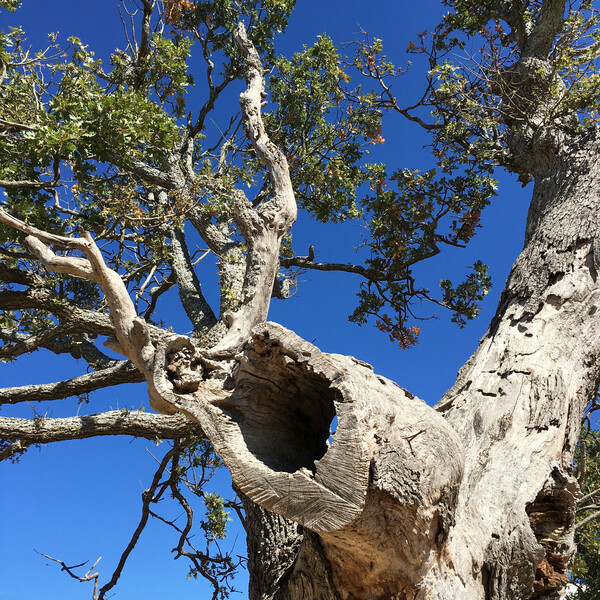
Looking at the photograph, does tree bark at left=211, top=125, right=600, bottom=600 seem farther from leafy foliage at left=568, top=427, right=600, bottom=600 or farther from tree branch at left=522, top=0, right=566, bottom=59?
tree branch at left=522, top=0, right=566, bottom=59

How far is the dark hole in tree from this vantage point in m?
2.68

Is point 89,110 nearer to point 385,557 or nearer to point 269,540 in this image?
point 269,540

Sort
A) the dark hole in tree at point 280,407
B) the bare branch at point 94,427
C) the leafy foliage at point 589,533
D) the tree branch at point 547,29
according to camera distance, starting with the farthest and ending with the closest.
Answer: the tree branch at point 547,29 < the leafy foliage at point 589,533 < the bare branch at point 94,427 < the dark hole in tree at point 280,407

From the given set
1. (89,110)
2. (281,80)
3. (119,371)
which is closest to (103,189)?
(89,110)

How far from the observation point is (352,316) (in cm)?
862

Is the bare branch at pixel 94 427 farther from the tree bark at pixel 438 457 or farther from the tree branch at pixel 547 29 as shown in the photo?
the tree branch at pixel 547 29

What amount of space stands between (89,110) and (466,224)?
5485 millimetres

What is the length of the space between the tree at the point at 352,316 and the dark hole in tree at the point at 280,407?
1 centimetres

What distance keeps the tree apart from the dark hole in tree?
1 centimetres

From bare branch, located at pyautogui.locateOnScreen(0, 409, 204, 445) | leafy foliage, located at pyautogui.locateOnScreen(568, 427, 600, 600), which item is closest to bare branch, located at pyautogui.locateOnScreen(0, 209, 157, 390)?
bare branch, located at pyautogui.locateOnScreen(0, 409, 204, 445)

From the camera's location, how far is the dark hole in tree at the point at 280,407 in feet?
8.80

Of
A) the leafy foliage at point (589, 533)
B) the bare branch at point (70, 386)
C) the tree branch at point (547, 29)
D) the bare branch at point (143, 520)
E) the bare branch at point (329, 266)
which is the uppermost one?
the tree branch at point (547, 29)

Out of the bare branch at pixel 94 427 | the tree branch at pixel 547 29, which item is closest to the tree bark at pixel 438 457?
the bare branch at pixel 94 427

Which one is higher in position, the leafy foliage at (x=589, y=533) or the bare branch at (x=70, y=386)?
the bare branch at (x=70, y=386)
